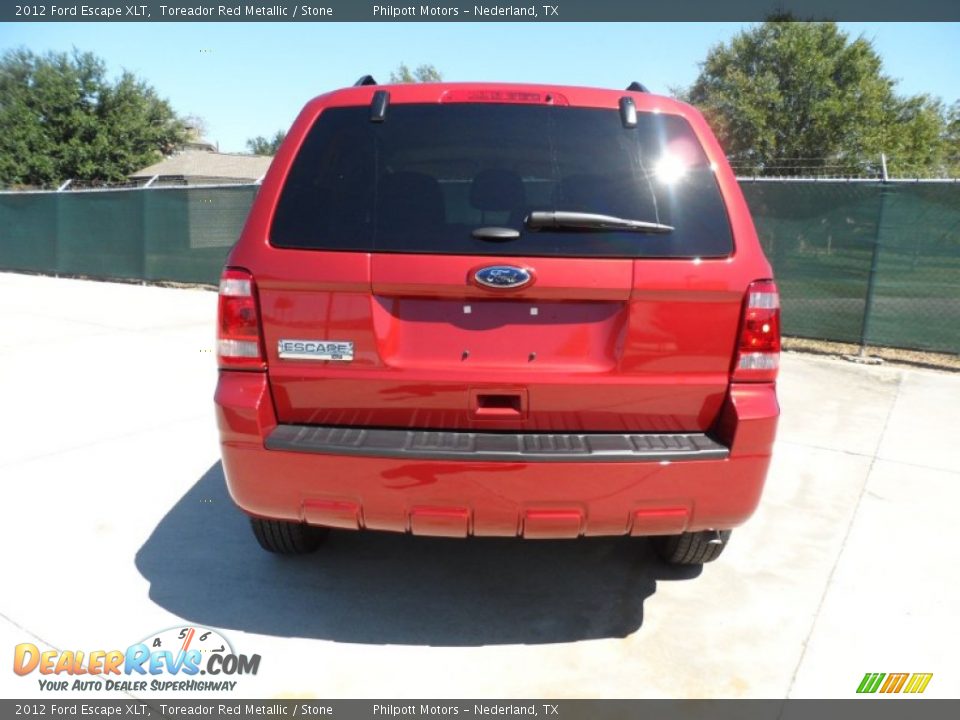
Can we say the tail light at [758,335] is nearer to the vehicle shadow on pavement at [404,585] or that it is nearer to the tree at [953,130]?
the vehicle shadow on pavement at [404,585]

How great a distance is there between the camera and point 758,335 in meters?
2.53

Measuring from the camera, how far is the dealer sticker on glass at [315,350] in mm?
2486

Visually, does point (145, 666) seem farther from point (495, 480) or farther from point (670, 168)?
point (670, 168)

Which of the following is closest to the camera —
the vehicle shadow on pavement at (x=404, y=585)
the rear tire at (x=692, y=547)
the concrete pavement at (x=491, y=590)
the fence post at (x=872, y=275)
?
the concrete pavement at (x=491, y=590)

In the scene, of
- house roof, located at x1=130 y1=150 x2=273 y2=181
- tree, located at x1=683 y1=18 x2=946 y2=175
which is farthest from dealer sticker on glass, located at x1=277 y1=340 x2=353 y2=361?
house roof, located at x1=130 y1=150 x2=273 y2=181

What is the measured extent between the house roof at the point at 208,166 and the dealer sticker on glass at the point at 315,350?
38.6m

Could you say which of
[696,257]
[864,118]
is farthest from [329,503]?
[864,118]

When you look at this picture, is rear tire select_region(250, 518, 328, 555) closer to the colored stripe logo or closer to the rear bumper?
the rear bumper

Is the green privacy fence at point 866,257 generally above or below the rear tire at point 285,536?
above

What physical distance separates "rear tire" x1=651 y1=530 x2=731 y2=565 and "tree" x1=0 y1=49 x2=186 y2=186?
40758mm

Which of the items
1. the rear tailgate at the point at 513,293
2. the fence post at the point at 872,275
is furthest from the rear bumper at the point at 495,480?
the fence post at the point at 872,275

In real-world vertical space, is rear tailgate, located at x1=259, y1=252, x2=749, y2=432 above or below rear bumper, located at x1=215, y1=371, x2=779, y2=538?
above

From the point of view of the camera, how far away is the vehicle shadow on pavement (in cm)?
292

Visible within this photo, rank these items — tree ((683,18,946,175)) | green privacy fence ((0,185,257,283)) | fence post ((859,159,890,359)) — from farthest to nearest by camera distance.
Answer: tree ((683,18,946,175)) → green privacy fence ((0,185,257,283)) → fence post ((859,159,890,359))
